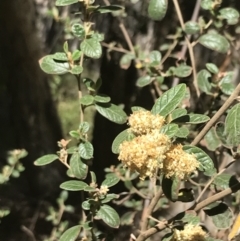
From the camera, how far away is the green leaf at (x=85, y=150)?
2.85 feet

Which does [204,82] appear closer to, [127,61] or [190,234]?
[127,61]

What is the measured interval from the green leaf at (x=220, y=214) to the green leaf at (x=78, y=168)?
26cm

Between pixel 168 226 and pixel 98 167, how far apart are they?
100 centimetres

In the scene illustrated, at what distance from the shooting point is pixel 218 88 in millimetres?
1123

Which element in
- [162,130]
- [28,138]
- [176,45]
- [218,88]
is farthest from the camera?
[28,138]

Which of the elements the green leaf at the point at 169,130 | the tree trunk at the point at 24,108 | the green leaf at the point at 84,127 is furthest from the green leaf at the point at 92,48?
the tree trunk at the point at 24,108

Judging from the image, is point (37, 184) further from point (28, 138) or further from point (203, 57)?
point (203, 57)

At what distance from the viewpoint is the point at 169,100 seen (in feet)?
2.53

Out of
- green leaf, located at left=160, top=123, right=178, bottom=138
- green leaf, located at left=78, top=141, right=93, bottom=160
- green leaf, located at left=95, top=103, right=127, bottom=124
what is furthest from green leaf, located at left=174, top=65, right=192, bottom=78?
green leaf, located at left=160, top=123, right=178, bottom=138

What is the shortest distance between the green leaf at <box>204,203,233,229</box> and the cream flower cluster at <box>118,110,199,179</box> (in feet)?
0.85

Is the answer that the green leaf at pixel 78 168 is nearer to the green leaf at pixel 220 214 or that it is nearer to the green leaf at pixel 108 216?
the green leaf at pixel 108 216

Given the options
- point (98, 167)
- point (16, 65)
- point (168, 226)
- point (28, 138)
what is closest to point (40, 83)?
point (16, 65)

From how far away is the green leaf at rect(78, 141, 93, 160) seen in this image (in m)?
0.87

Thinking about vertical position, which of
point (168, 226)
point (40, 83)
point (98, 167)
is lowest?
point (98, 167)
